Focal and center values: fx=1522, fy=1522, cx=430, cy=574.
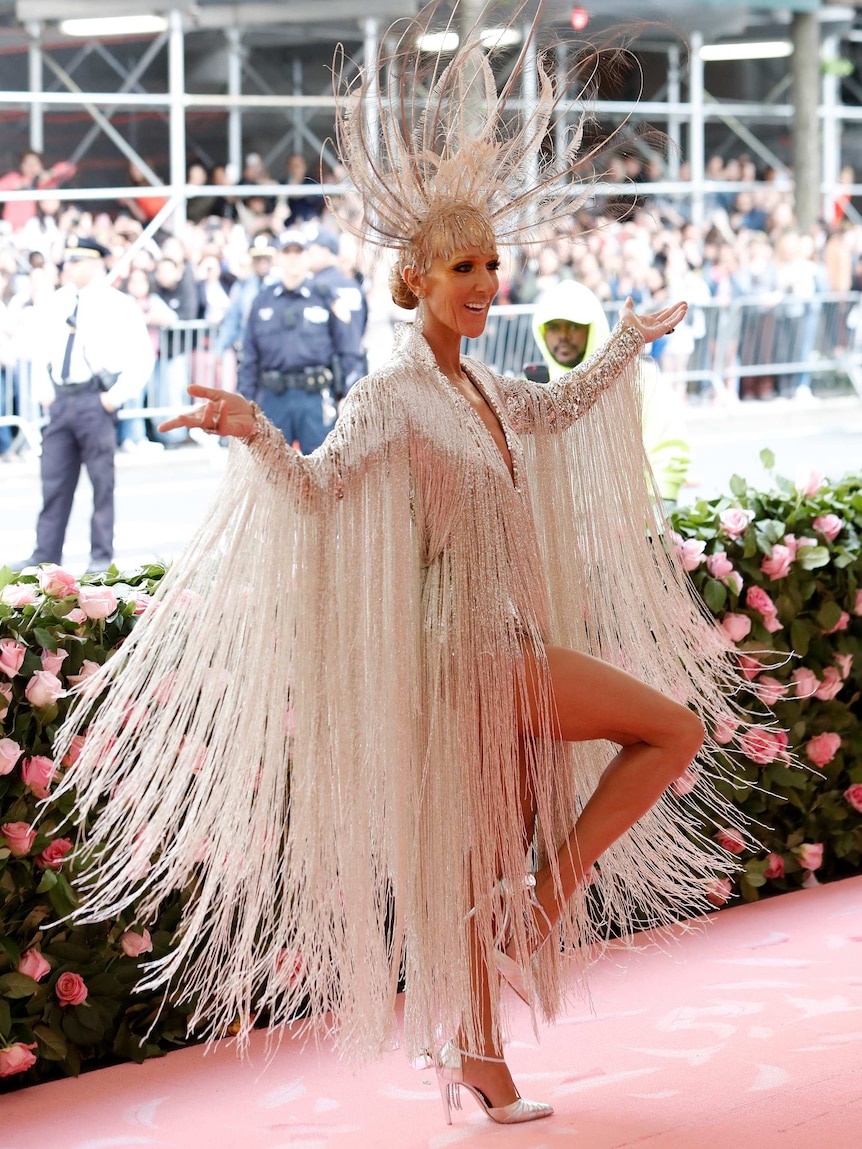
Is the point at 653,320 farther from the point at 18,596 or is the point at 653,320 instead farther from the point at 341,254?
the point at 341,254

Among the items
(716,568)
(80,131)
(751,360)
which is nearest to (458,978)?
(716,568)

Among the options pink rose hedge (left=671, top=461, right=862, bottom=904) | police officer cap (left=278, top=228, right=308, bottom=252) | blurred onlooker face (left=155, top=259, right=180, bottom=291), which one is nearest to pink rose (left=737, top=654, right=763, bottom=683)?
pink rose hedge (left=671, top=461, right=862, bottom=904)

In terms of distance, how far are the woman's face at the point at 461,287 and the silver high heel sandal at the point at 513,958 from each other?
92cm

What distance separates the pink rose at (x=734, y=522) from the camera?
368 centimetres

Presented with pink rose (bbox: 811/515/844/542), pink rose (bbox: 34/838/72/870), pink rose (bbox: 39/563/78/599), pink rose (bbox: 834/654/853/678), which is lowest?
pink rose (bbox: 34/838/72/870)

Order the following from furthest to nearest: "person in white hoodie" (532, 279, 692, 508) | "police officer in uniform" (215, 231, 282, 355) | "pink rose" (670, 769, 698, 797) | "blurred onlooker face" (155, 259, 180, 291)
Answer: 1. "blurred onlooker face" (155, 259, 180, 291)
2. "police officer in uniform" (215, 231, 282, 355)
3. "person in white hoodie" (532, 279, 692, 508)
4. "pink rose" (670, 769, 698, 797)

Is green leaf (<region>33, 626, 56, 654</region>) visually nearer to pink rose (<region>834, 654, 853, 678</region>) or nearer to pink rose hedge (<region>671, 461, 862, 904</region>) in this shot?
pink rose hedge (<region>671, 461, 862, 904</region>)

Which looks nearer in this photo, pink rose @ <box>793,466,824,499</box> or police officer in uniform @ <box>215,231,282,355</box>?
pink rose @ <box>793,466,824,499</box>

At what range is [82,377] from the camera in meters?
6.77

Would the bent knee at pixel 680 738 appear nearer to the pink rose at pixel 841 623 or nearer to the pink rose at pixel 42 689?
the pink rose at pixel 42 689

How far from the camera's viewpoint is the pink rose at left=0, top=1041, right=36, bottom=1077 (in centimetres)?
276

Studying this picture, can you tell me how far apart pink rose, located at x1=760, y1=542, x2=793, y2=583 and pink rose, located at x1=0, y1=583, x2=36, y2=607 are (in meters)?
1.78

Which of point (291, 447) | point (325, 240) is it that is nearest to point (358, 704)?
point (291, 447)

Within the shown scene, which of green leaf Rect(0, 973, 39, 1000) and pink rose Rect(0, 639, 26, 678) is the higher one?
pink rose Rect(0, 639, 26, 678)
